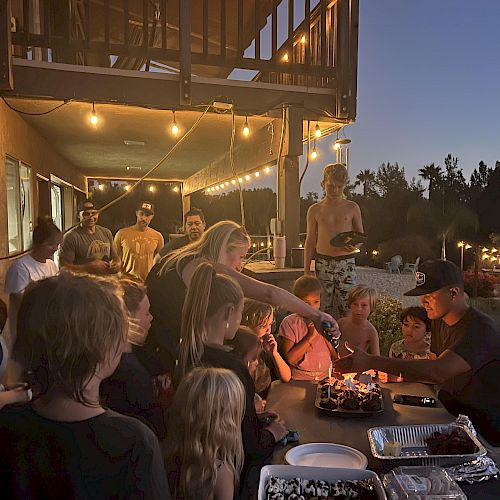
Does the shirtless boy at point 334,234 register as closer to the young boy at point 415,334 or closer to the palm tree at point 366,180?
the young boy at point 415,334

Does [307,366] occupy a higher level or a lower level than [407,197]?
lower

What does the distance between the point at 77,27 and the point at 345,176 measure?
5783 mm

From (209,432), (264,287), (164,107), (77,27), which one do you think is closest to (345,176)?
(164,107)

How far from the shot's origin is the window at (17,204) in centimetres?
611

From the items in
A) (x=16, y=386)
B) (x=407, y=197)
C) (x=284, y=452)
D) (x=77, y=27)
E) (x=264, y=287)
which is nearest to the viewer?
(x=16, y=386)

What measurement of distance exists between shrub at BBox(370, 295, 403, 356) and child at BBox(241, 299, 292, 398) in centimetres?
292

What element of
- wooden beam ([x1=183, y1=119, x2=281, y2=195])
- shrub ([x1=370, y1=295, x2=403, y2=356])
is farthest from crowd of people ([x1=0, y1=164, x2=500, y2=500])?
wooden beam ([x1=183, y1=119, x2=281, y2=195])

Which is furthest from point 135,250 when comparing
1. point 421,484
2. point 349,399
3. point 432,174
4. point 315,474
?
point 432,174

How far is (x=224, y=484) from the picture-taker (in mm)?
1854

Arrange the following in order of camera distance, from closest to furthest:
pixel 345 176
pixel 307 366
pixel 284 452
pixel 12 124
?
pixel 284 452 < pixel 307 366 < pixel 345 176 < pixel 12 124

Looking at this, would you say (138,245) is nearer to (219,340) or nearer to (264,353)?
(264,353)

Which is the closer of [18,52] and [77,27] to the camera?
[18,52]

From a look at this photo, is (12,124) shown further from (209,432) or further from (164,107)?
(209,432)

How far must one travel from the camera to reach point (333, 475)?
177 cm
